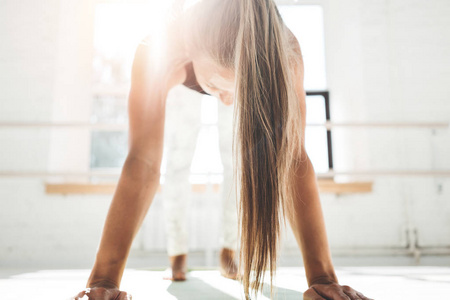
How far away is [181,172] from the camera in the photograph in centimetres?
112

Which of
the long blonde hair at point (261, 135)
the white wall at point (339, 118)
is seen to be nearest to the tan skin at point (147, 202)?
the long blonde hair at point (261, 135)

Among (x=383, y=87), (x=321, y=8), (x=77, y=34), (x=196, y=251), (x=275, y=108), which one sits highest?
(x=321, y=8)

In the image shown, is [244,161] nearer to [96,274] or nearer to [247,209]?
[247,209]

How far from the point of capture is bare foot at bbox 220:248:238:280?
110 cm

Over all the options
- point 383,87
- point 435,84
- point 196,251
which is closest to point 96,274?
point 196,251

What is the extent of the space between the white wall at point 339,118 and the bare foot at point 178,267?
845 millimetres

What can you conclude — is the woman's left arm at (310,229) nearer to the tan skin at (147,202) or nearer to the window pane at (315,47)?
the tan skin at (147,202)

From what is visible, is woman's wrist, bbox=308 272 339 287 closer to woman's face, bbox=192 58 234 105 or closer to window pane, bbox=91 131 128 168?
woman's face, bbox=192 58 234 105

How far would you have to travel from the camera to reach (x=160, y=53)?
2.39 ft

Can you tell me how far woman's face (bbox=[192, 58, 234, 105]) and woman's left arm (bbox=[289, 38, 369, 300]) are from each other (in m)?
0.13

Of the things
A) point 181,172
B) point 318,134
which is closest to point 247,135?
point 181,172

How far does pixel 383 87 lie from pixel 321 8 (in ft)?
2.34

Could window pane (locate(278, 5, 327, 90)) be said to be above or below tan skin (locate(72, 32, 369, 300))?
above

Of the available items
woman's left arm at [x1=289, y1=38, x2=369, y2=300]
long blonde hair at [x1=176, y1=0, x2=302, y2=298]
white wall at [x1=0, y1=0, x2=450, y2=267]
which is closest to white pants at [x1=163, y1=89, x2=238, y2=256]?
woman's left arm at [x1=289, y1=38, x2=369, y2=300]
